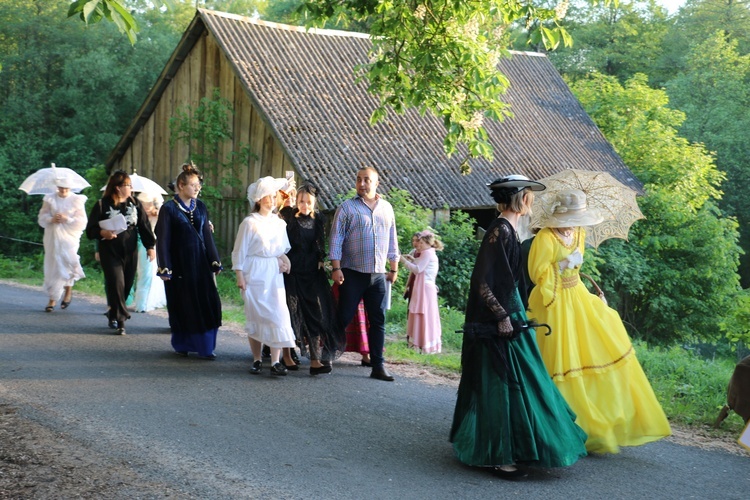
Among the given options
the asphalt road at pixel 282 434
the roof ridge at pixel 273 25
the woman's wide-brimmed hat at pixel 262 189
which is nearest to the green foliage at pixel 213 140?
the roof ridge at pixel 273 25

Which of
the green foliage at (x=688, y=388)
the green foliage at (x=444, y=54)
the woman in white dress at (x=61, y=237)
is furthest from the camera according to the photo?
the woman in white dress at (x=61, y=237)

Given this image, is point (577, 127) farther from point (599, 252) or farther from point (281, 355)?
point (281, 355)

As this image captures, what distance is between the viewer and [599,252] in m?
27.4

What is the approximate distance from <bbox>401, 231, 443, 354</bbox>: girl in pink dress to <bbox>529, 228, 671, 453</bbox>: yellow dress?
5.32m

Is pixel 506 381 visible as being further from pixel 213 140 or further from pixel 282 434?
pixel 213 140

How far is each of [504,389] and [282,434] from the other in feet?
5.74

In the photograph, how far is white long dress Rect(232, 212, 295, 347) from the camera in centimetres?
877

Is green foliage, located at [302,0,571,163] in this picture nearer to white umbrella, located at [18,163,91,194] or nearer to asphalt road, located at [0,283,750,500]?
asphalt road, located at [0,283,750,500]

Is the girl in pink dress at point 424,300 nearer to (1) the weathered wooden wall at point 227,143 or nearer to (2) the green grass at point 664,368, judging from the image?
(2) the green grass at point 664,368

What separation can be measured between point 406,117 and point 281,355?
16.2 metres

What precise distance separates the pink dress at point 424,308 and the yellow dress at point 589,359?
17.5 ft

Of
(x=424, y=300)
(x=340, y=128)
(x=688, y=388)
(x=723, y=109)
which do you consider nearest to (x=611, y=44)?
(x=723, y=109)

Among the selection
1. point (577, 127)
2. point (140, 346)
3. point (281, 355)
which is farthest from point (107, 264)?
point (577, 127)

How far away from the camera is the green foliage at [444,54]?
34.3ft
